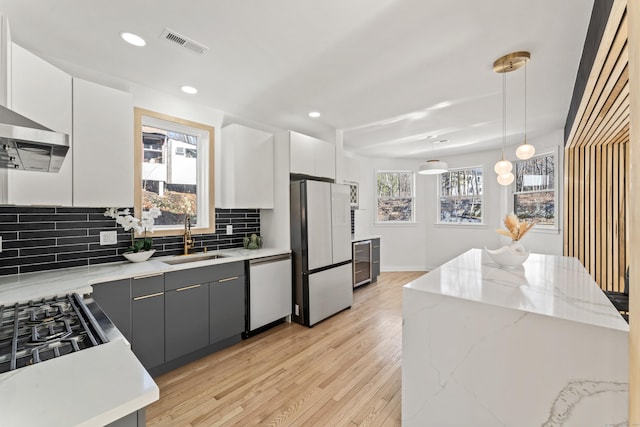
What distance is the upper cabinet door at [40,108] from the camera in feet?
5.83

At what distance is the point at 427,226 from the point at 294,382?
193 inches

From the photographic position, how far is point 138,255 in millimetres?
2492

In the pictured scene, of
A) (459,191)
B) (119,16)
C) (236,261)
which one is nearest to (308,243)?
(236,261)

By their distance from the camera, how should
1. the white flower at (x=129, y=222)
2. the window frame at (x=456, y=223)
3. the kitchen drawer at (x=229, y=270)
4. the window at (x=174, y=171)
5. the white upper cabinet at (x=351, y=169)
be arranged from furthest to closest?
the window frame at (x=456, y=223) → the white upper cabinet at (x=351, y=169) → the window at (x=174, y=171) → the kitchen drawer at (x=229, y=270) → the white flower at (x=129, y=222)

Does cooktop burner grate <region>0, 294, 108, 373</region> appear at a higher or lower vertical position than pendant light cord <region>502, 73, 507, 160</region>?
lower

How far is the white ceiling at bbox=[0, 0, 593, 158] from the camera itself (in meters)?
1.69

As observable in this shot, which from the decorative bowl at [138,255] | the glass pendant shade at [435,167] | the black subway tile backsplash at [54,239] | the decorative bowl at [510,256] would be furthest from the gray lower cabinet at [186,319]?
the glass pendant shade at [435,167]

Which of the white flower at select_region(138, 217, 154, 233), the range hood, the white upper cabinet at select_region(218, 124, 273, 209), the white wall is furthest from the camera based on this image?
the white wall

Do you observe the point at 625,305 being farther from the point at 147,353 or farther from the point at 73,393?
the point at 147,353

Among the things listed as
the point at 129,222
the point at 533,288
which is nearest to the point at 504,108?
the point at 533,288

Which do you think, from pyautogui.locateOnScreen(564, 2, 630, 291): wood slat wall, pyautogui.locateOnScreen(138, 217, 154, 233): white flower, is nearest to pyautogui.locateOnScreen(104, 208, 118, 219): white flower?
pyautogui.locateOnScreen(138, 217, 154, 233): white flower

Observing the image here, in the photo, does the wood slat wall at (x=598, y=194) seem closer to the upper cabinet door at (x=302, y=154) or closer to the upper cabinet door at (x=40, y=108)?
the upper cabinet door at (x=302, y=154)

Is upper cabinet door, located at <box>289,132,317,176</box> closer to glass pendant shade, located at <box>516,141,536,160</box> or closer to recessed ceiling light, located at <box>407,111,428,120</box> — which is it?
recessed ceiling light, located at <box>407,111,428,120</box>

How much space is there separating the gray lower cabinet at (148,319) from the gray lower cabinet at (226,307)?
17.0 inches
